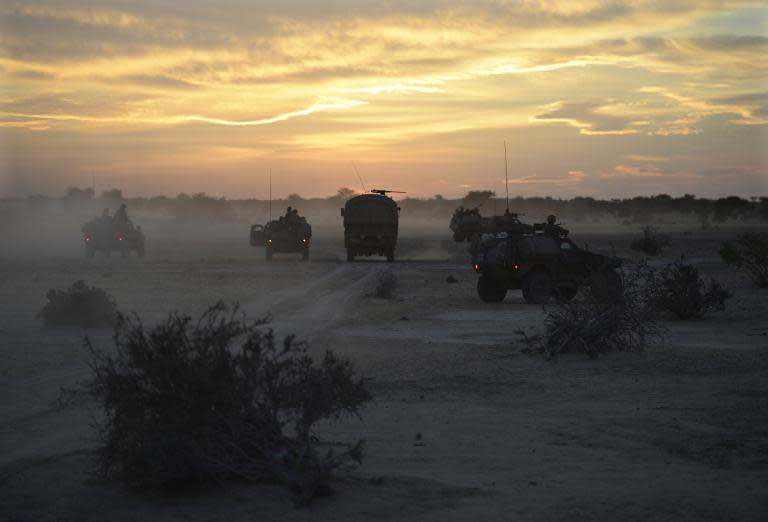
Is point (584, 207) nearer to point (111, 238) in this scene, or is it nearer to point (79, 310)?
point (111, 238)

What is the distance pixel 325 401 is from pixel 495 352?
7.03 m

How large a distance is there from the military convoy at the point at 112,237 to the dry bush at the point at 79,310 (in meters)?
23.4

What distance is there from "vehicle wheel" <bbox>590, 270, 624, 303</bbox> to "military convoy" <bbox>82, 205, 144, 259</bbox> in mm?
30313

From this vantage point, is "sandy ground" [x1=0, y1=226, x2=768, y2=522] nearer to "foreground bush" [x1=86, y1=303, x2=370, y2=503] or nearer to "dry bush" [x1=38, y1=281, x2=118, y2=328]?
"foreground bush" [x1=86, y1=303, x2=370, y2=503]

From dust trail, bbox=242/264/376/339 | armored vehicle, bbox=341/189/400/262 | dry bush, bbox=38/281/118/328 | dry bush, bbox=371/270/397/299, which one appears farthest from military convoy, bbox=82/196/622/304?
dry bush, bbox=38/281/118/328

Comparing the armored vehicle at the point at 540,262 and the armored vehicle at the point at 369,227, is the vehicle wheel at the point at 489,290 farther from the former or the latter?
the armored vehicle at the point at 369,227

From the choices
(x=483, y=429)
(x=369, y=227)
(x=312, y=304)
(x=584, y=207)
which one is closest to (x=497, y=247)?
(x=312, y=304)

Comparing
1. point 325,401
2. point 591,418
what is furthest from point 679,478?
point 325,401

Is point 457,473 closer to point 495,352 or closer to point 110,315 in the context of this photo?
point 495,352

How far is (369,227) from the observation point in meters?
40.0

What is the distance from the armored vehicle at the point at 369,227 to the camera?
39.8m

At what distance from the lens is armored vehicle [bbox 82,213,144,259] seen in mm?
40750

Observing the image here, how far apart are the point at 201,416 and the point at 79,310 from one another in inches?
459

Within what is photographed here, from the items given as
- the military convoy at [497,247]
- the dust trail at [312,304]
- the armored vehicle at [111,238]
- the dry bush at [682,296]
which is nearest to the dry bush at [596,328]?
the military convoy at [497,247]
